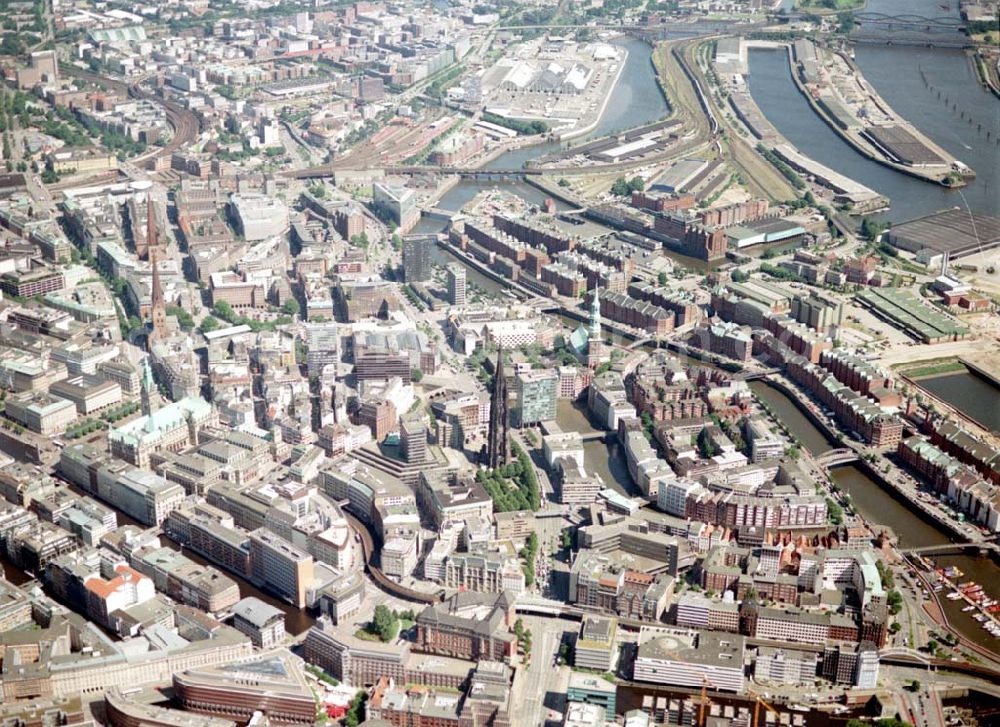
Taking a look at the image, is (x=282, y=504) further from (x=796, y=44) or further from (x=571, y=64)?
(x=796, y=44)

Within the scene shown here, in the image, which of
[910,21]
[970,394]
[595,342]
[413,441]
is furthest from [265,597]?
[910,21]

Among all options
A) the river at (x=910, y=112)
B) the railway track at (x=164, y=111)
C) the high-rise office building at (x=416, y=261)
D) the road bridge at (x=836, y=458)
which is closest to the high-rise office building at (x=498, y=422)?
Answer: the road bridge at (x=836, y=458)

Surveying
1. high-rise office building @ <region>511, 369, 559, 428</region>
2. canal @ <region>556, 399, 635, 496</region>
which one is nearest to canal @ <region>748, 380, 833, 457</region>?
canal @ <region>556, 399, 635, 496</region>

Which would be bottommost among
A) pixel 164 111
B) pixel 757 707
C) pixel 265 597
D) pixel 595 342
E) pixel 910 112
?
pixel 265 597

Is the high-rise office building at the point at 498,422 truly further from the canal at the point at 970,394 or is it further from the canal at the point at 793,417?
the canal at the point at 970,394

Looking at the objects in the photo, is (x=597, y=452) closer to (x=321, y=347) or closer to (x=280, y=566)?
(x=321, y=347)
